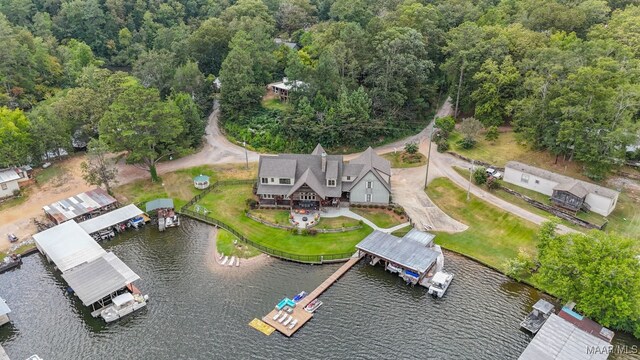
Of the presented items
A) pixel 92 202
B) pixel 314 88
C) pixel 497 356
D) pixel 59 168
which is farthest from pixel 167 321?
pixel 314 88

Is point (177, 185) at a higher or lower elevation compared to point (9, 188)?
lower

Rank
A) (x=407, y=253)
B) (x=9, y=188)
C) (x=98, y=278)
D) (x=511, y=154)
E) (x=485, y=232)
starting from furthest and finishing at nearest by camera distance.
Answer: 1. (x=511, y=154)
2. (x=9, y=188)
3. (x=485, y=232)
4. (x=407, y=253)
5. (x=98, y=278)

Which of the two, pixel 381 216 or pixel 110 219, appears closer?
pixel 110 219

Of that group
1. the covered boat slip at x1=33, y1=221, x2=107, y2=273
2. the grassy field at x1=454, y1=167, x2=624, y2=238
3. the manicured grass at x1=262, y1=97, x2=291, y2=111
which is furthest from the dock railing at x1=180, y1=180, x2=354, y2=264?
the manicured grass at x1=262, y1=97, x2=291, y2=111

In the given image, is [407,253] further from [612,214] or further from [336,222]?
[612,214]

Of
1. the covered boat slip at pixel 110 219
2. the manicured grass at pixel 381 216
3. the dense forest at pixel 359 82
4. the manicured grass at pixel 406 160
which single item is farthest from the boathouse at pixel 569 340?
the covered boat slip at pixel 110 219

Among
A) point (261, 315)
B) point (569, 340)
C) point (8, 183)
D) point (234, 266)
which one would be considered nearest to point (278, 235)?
point (234, 266)
